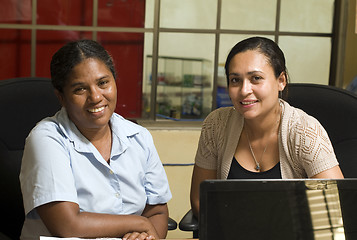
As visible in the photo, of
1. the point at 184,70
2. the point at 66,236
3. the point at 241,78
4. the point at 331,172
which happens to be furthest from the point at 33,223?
the point at 184,70

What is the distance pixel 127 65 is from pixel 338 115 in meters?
1.32

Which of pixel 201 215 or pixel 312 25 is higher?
pixel 312 25

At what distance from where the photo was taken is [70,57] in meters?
1.67

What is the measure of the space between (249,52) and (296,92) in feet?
0.88

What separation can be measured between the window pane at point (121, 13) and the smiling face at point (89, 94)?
1.25m

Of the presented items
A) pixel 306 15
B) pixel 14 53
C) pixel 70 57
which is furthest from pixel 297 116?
pixel 14 53

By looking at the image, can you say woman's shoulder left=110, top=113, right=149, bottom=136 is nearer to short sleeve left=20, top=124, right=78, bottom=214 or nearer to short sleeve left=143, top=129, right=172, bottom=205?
short sleeve left=143, top=129, right=172, bottom=205

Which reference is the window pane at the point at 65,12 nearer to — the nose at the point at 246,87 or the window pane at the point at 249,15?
the window pane at the point at 249,15

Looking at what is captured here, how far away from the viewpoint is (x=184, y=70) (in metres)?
3.04

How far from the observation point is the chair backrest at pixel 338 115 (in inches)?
78.9

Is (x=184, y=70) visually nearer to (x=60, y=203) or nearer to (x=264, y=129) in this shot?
(x=264, y=129)

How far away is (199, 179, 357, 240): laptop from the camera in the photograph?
1.09 metres

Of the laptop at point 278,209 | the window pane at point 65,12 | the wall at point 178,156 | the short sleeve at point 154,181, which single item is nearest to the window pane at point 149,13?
the window pane at point 65,12

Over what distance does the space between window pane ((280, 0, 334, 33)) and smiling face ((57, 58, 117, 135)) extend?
1629 mm
